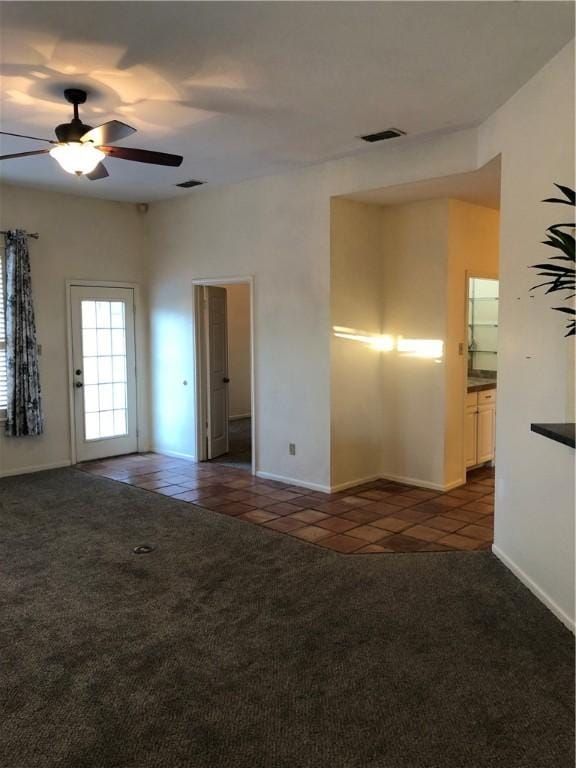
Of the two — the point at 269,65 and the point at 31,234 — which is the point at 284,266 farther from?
the point at 31,234

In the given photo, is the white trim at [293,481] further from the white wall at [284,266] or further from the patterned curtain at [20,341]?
the patterned curtain at [20,341]

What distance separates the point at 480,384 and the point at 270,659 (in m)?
4.04

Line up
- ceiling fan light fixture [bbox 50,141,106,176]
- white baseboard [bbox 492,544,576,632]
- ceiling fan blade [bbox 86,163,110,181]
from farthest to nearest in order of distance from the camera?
ceiling fan blade [bbox 86,163,110,181]
ceiling fan light fixture [bbox 50,141,106,176]
white baseboard [bbox 492,544,576,632]

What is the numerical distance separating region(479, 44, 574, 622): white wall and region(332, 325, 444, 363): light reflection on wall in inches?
64.7

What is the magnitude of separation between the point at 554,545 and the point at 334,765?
1680mm

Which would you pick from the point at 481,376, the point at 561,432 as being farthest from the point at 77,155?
the point at 481,376

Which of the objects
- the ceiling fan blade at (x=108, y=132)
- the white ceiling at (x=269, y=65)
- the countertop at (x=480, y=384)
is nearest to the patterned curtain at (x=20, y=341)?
the white ceiling at (x=269, y=65)

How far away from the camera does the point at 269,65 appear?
131 inches

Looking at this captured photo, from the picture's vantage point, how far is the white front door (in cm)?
682

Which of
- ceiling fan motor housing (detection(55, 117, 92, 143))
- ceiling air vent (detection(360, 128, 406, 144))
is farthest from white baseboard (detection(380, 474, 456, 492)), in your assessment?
ceiling fan motor housing (detection(55, 117, 92, 143))

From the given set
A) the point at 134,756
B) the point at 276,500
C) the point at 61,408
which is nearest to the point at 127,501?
the point at 276,500

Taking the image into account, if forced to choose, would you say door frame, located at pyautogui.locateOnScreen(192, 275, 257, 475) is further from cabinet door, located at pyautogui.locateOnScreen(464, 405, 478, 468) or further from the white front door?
cabinet door, located at pyautogui.locateOnScreen(464, 405, 478, 468)

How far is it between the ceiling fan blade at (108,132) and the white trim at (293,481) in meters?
3.40

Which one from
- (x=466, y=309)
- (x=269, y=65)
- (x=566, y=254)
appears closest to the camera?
(x=566, y=254)
